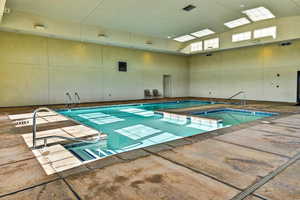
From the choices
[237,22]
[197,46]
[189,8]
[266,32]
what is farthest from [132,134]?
[197,46]

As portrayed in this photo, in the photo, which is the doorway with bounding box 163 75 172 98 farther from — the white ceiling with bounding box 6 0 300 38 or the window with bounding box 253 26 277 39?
the window with bounding box 253 26 277 39

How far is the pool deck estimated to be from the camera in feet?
5.46

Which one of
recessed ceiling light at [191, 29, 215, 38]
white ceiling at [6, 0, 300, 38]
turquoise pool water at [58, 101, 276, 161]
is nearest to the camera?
turquoise pool water at [58, 101, 276, 161]

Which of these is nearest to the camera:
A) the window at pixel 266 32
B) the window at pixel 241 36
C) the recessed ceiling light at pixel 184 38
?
the window at pixel 266 32

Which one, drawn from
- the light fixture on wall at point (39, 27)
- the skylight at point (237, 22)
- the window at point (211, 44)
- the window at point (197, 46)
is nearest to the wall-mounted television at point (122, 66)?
the light fixture on wall at point (39, 27)

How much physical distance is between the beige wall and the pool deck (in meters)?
7.01

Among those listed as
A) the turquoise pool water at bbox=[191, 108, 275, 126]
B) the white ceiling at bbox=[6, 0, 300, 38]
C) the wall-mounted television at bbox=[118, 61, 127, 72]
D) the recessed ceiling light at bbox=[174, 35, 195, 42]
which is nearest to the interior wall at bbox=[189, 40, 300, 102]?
the recessed ceiling light at bbox=[174, 35, 195, 42]

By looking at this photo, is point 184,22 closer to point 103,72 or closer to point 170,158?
point 103,72

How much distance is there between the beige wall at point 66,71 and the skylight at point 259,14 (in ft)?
20.7

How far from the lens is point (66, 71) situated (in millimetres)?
10117

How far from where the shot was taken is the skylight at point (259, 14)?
848cm

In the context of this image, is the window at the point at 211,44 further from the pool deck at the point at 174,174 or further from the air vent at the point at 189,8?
the pool deck at the point at 174,174

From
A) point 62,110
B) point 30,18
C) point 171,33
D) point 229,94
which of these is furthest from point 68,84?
point 229,94

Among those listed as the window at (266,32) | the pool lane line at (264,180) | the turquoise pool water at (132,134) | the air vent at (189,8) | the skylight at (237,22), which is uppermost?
the skylight at (237,22)
